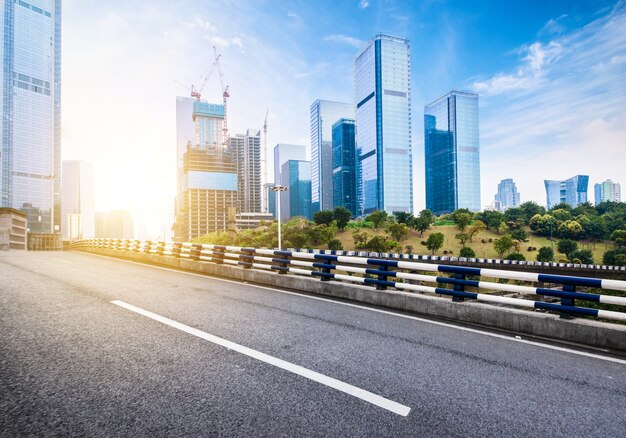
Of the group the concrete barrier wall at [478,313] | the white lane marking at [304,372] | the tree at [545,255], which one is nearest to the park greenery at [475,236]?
the tree at [545,255]

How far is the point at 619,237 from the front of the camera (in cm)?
10619

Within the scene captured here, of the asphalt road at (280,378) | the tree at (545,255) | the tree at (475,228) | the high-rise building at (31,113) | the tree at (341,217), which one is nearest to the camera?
the asphalt road at (280,378)

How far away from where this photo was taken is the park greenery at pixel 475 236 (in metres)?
95.2

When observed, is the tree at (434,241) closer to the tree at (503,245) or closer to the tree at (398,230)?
the tree at (398,230)

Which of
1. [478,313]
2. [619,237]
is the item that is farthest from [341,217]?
[478,313]

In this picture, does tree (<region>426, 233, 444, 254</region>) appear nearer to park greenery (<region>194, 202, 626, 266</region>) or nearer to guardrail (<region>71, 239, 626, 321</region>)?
park greenery (<region>194, 202, 626, 266</region>)

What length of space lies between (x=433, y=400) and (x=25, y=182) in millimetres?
193031

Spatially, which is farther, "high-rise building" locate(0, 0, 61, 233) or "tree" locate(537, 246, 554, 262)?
"high-rise building" locate(0, 0, 61, 233)

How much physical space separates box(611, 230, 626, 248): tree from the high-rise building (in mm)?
216237

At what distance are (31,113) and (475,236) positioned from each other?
20297 centimetres

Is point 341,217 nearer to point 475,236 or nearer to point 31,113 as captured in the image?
point 475,236

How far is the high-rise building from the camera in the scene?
144125 millimetres

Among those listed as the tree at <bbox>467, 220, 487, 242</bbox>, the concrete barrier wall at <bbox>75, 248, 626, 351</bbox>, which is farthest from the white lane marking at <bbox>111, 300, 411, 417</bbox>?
the tree at <bbox>467, 220, 487, 242</bbox>

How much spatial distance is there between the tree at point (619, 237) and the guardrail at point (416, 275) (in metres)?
132
